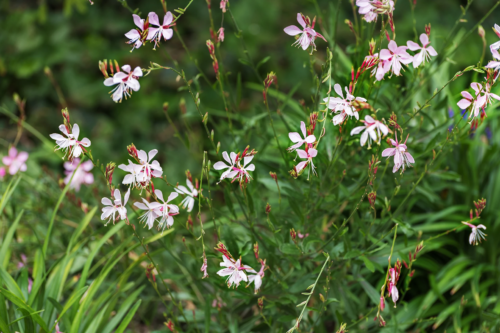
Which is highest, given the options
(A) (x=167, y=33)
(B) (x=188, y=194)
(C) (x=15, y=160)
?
(A) (x=167, y=33)

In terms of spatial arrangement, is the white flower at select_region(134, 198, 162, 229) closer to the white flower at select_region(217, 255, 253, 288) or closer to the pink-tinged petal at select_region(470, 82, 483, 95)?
the white flower at select_region(217, 255, 253, 288)

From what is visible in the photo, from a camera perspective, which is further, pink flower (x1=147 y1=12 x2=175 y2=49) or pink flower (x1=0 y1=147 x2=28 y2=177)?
pink flower (x1=0 y1=147 x2=28 y2=177)

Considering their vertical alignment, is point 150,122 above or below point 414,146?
below

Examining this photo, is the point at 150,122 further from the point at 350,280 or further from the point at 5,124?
the point at 350,280

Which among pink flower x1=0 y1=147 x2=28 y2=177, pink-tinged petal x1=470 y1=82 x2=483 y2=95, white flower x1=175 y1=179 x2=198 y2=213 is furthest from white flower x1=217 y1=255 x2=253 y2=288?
pink flower x1=0 y1=147 x2=28 y2=177

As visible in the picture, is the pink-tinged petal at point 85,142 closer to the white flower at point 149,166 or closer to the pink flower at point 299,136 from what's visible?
the white flower at point 149,166

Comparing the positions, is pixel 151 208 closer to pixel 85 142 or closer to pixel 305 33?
pixel 85 142

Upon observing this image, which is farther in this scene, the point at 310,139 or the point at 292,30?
the point at 292,30

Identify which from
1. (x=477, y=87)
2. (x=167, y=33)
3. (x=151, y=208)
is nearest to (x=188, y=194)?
(x=151, y=208)

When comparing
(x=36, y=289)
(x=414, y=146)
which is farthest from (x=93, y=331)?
(x=414, y=146)

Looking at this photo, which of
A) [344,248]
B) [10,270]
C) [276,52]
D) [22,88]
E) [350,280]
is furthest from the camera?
[276,52]

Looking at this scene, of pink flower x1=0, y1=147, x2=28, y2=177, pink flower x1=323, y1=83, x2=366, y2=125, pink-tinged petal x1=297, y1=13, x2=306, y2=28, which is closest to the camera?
pink flower x1=323, y1=83, x2=366, y2=125
